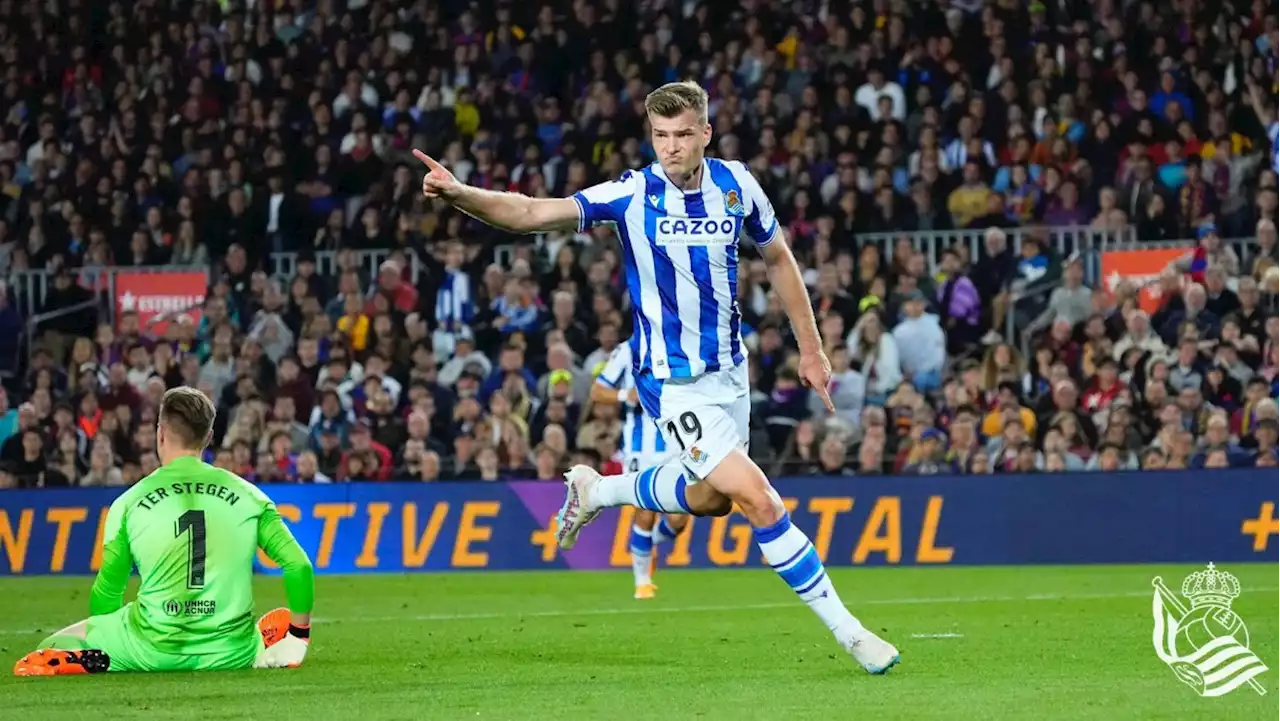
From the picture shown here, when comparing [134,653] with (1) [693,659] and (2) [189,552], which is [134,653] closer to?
(2) [189,552]

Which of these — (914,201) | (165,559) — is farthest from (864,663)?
(914,201)

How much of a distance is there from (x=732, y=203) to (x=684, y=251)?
0.30 meters

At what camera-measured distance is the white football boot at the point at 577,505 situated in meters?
10.5

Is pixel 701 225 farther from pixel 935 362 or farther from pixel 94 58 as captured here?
pixel 94 58

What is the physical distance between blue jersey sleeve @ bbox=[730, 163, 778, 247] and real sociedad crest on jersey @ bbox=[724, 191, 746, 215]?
0.04m

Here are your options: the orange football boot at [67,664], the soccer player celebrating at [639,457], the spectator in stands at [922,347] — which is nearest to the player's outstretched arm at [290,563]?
the orange football boot at [67,664]

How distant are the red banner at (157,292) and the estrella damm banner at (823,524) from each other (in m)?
4.77

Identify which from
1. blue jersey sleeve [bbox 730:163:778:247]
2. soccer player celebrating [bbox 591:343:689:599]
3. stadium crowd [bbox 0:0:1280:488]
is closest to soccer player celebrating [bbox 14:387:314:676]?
blue jersey sleeve [bbox 730:163:778:247]

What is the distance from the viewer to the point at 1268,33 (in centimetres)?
2314

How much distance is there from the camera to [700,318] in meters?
9.60

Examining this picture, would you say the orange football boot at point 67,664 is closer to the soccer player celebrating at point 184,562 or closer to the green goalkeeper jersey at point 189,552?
the soccer player celebrating at point 184,562

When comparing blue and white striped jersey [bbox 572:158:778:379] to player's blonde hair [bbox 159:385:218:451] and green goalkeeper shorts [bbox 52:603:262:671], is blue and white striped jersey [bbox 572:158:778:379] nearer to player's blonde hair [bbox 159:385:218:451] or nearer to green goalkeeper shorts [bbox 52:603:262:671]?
player's blonde hair [bbox 159:385:218:451]

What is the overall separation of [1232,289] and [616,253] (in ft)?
20.9

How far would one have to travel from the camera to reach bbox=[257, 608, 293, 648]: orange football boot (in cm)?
981
